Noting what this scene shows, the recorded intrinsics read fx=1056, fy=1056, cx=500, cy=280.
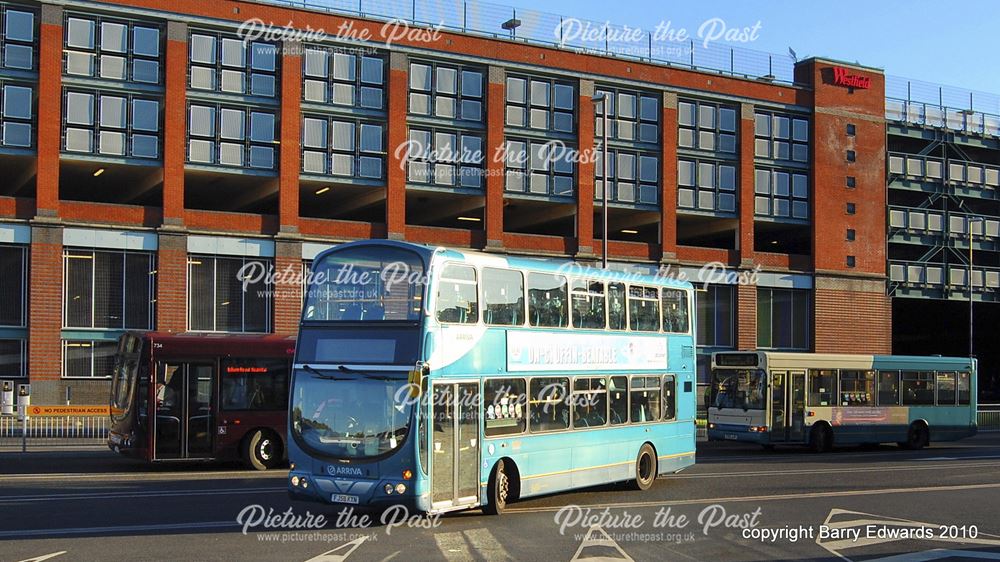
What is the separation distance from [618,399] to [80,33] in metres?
26.3

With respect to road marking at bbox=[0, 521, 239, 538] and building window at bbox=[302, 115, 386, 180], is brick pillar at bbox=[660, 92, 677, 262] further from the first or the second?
road marking at bbox=[0, 521, 239, 538]

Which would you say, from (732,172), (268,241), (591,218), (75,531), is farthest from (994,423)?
(75,531)

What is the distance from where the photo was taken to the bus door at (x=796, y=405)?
30594 millimetres

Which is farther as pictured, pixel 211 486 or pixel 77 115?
pixel 77 115

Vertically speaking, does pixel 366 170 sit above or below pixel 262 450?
above

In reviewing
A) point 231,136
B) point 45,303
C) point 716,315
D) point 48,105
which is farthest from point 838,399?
point 48,105

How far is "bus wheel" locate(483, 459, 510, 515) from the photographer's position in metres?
16.1

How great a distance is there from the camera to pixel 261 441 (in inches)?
933

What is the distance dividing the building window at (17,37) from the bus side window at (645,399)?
26.4 m

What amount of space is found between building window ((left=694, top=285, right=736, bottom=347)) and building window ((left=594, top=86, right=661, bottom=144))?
25.1 feet

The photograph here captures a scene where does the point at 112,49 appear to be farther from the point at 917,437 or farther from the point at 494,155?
the point at 917,437

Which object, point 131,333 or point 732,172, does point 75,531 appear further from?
point 732,172

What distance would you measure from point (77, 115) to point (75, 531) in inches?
1036

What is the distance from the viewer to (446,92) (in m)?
42.9
